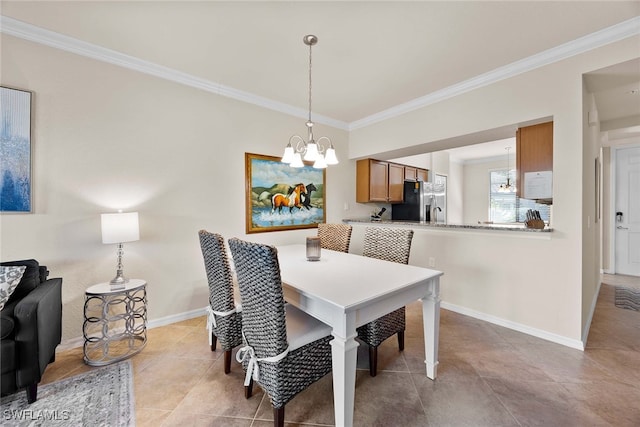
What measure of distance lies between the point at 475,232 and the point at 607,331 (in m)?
1.40

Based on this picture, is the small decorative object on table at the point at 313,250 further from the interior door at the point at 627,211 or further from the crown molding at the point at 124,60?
the interior door at the point at 627,211

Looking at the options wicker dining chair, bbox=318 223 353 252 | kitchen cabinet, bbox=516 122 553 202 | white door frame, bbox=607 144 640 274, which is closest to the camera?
kitchen cabinet, bbox=516 122 553 202

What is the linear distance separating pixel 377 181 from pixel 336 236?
1828 mm

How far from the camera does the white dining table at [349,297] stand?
1.20 metres

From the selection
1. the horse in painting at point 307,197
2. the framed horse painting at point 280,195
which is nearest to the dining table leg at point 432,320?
the framed horse painting at point 280,195

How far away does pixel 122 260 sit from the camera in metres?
2.32

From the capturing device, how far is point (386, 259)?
2227 mm

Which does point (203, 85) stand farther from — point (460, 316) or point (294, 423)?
point (460, 316)

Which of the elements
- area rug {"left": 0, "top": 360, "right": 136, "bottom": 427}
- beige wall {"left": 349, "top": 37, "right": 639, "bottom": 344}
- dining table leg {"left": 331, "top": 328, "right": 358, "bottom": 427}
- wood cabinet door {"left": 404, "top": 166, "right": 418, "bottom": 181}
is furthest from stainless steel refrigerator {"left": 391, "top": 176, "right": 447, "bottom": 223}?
area rug {"left": 0, "top": 360, "right": 136, "bottom": 427}

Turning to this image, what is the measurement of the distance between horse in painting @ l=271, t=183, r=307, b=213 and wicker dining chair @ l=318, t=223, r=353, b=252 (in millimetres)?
599

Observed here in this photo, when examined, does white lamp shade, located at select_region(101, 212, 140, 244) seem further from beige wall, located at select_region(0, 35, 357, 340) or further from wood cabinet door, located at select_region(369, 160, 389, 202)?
wood cabinet door, located at select_region(369, 160, 389, 202)

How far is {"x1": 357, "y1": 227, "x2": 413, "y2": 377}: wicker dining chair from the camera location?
5.74 ft

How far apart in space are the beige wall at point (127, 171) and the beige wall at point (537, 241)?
2310 mm

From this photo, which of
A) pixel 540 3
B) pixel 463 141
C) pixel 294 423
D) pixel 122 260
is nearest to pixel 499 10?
pixel 540 3
